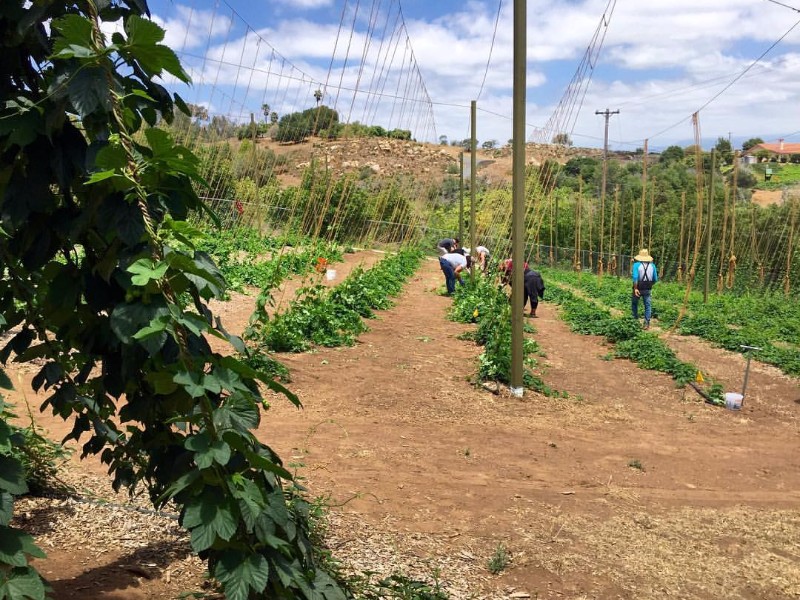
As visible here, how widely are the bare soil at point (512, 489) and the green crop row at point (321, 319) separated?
302 mm

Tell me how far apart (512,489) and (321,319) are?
18.3 feet

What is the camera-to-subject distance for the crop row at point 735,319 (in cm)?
1180

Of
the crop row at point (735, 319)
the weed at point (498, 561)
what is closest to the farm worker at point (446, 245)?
the crop row at point (735, 319)

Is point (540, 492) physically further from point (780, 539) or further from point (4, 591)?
point (4, 591)

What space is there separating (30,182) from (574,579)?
3453 millimetres

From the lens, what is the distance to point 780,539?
15.7ft

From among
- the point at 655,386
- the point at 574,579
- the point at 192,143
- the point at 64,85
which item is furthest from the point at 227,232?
the point at 64,85

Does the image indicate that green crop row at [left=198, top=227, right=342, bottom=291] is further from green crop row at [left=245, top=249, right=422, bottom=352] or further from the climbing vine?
the climbing vine

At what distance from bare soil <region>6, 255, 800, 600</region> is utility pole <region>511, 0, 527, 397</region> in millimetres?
464

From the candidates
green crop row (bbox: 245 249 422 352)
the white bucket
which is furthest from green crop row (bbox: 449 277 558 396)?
the white bucket

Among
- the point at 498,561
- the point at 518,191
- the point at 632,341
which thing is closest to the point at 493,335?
the point at 518,191

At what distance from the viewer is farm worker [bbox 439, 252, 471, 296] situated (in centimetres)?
1803

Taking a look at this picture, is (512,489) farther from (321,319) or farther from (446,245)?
(446,245)

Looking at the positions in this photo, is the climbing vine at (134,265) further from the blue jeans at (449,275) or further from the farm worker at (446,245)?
the farm worker at (446,245)
